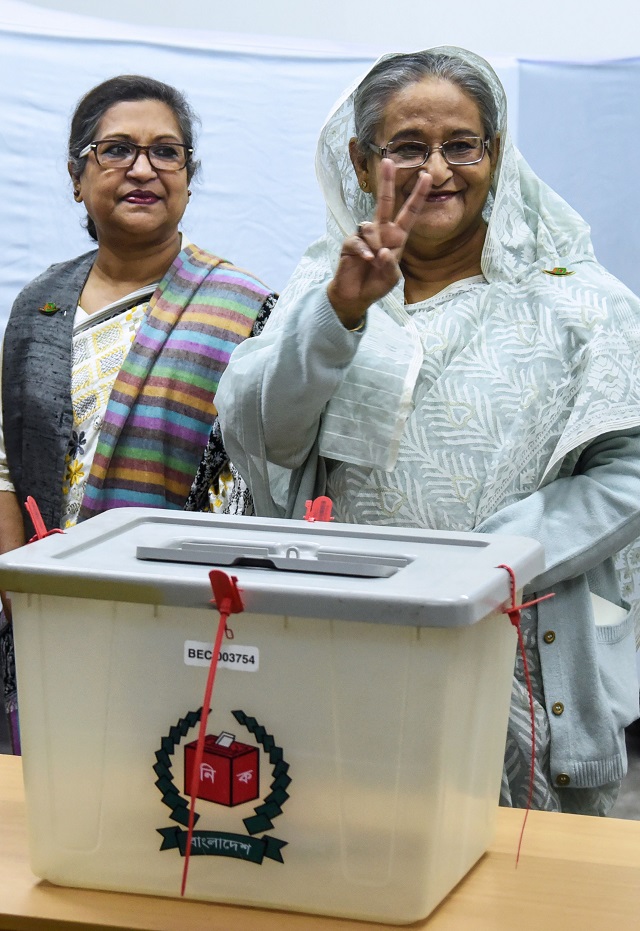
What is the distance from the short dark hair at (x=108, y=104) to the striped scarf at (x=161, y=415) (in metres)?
0.35

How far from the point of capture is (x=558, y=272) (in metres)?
1.49

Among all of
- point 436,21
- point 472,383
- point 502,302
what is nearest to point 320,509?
point 472,383

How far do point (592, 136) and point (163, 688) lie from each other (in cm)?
203

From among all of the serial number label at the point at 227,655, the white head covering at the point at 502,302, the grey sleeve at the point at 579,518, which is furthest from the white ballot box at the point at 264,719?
the white head covering at the point at 502,302

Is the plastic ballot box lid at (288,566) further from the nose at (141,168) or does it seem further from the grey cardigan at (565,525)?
the nose at (141,168)

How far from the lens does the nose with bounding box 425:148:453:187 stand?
57.4 inches

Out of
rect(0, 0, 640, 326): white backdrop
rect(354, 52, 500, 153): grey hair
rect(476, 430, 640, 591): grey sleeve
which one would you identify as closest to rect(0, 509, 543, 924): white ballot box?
rect(476, 430, 640, 591): grey sleeve

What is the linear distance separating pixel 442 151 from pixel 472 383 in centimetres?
31

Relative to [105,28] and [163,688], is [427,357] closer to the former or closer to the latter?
[163,688]

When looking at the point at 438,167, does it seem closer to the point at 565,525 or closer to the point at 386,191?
the point at 386,191

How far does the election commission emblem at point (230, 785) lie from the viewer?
0.86m

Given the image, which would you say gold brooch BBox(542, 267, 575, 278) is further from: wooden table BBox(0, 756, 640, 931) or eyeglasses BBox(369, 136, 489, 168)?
wooden table BBox(0, 756, 640, 931)

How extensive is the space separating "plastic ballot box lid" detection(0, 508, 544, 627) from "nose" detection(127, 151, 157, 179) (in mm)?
1027

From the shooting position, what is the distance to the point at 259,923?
2.84 feet
